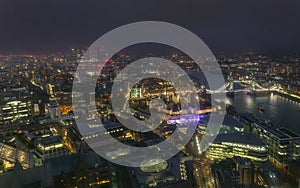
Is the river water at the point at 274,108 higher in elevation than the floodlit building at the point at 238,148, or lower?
higher

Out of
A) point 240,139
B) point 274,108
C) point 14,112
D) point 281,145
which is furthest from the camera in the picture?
point 274,108

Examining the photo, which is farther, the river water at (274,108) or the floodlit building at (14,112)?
→ the river water at (274,108)

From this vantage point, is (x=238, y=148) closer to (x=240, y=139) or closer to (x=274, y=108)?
(x=240, y=139)

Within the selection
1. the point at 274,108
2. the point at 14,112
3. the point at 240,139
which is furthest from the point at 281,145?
the point at 14,112

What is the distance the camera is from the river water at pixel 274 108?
6.15 m

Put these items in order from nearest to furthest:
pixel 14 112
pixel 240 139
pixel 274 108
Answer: pixel 240 139 < pixel 14 112 < pixel 274 108

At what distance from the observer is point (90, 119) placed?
5.71 m

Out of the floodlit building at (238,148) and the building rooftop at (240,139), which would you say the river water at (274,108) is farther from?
the floodlit building at (238,148)

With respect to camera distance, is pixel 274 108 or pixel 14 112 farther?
pixel 274 108

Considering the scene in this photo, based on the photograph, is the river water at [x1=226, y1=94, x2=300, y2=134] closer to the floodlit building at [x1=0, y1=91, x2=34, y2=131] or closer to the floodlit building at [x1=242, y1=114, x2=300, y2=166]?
the floodlit building at [x1=242, y1=114, x2=300, y2=166]

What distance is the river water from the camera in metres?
6.15

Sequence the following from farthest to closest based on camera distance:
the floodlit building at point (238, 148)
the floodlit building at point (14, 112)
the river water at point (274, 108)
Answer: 1. the river water at point (274, 108)
2. the floodlit building at point (14, 112)
3. the floodlit building at point (238, 148)

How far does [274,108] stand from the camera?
25.3ft

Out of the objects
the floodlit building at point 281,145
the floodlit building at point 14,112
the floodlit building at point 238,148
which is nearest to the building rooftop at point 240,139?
the floodlit building at point 238,148
